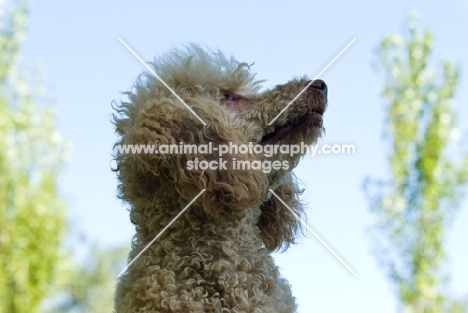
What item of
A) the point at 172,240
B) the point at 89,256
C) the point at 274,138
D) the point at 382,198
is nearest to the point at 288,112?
the point at 274,138

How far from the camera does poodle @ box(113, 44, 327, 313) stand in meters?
1.79

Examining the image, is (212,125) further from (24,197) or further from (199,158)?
(24,197)

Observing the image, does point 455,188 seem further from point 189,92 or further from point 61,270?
point 189,92

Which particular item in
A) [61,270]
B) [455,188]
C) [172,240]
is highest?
[455,188]

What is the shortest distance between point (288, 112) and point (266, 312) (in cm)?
52

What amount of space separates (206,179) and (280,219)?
0.43 meters

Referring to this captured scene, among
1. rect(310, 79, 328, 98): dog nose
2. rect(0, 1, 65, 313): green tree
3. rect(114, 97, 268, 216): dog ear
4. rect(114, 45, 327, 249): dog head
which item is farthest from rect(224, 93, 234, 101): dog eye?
rect(0, 1, 65, 313): green tree

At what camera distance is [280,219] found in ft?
7.08

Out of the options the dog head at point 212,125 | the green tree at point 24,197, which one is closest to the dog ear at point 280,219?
the dog head at point 212,125

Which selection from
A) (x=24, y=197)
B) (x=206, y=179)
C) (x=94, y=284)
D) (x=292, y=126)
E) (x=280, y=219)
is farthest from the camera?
(x=94, y=284)

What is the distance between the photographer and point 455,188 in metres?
5.54

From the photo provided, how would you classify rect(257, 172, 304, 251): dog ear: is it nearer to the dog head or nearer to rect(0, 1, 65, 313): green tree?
the dog head

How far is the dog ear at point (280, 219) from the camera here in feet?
7.07

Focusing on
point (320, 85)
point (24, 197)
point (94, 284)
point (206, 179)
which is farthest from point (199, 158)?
point (94, 284)
